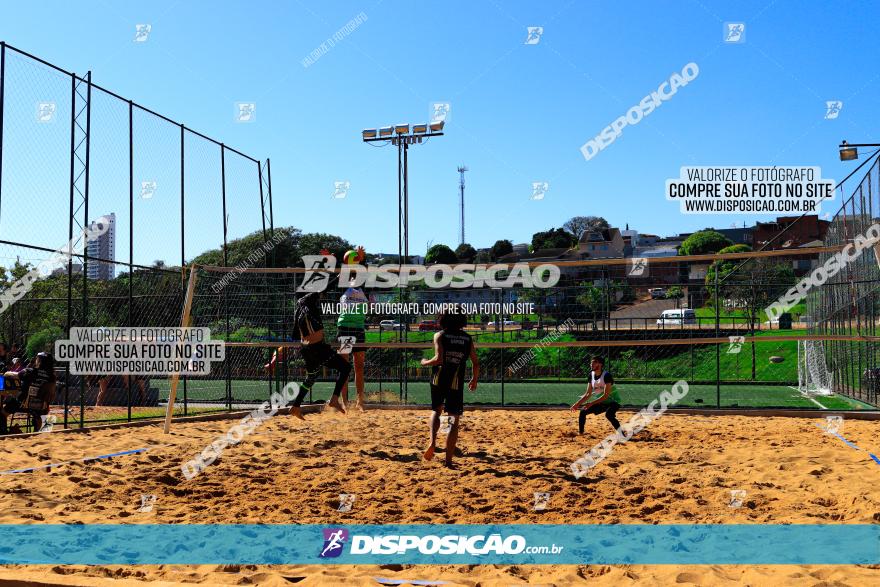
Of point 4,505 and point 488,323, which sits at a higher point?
point 488,323

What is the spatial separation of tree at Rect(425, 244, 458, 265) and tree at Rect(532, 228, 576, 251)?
16439 mm

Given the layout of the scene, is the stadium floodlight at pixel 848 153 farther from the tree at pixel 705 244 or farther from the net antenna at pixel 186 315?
the tree at pixel 705 244

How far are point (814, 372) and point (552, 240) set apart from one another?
7491 centimetres

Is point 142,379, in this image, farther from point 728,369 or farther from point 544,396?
point 728,369

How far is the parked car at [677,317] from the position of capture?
16750 millimetres

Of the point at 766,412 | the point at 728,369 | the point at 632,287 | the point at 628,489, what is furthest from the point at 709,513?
the point at 728,369

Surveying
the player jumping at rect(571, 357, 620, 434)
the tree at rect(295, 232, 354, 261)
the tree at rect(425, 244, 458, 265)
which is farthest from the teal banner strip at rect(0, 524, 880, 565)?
the tree at rect(425, 244, 458, 265)

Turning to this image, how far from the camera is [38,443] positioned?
8203mm

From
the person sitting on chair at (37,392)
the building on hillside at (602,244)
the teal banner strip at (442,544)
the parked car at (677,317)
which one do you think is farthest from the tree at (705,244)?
the teal banner strip at (442,544)

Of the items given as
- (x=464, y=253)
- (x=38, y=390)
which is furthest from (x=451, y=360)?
(x=464, y=253)

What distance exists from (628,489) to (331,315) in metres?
10.5

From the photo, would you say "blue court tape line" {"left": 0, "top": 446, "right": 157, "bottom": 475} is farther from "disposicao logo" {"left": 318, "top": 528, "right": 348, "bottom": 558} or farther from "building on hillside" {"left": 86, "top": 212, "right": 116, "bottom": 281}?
"building on hillside" {"left": 86, "top": 212, "right": 116, "bottom": 281}

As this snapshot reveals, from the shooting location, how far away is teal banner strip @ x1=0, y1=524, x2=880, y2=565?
4.09m

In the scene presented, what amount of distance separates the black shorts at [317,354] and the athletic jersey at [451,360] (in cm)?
177
